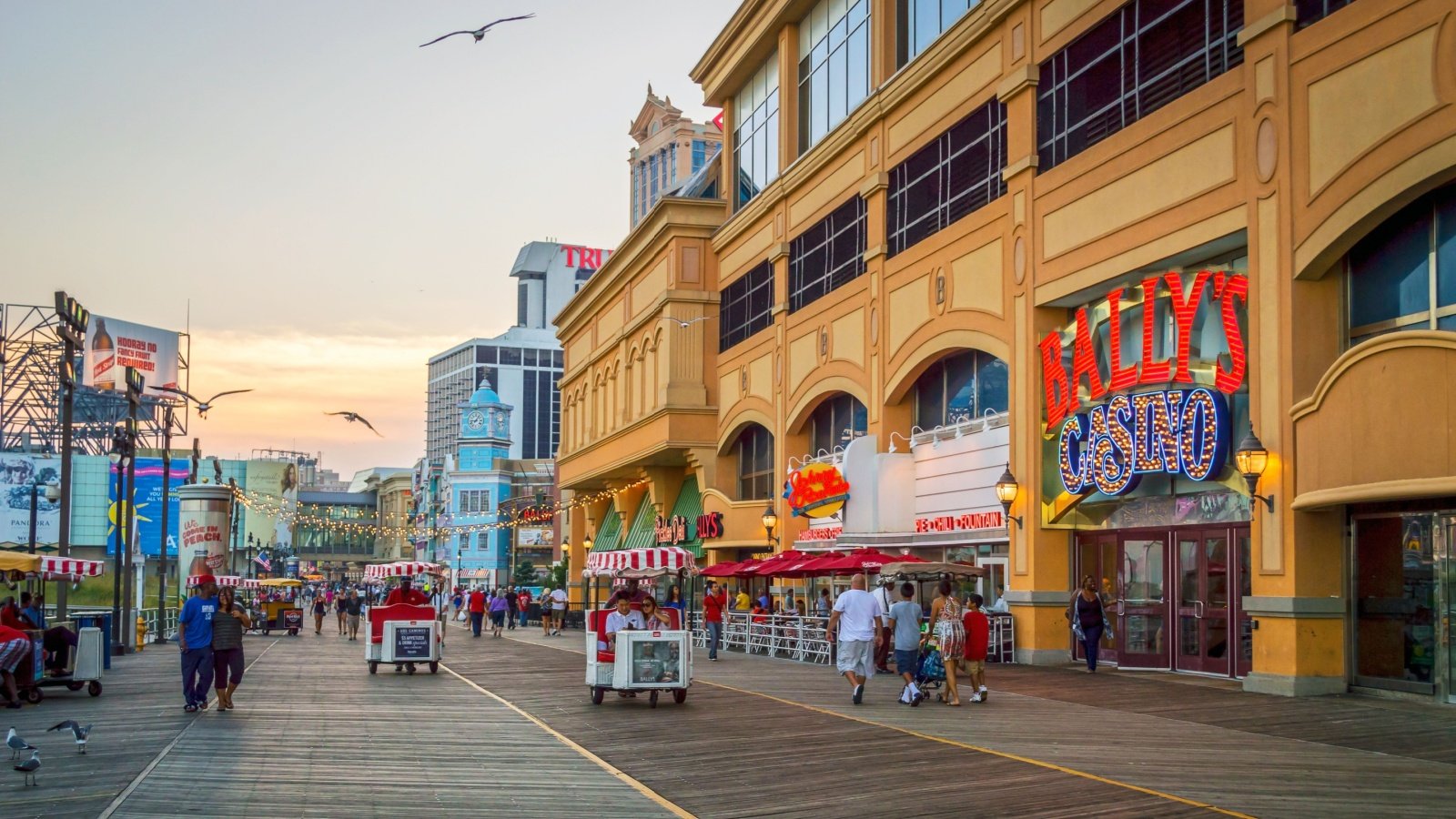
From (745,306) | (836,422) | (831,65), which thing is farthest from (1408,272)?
(745,306)

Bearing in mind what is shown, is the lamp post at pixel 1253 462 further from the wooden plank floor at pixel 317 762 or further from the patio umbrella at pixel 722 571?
the patio umbrella at pixel 722 571

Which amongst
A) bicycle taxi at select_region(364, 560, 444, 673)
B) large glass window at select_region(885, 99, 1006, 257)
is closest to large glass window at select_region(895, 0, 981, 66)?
large glass window at select_region(885, 99, 1006, 257)

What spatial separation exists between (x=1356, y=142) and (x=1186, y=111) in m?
4.26

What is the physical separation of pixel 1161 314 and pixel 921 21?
13.8 metres

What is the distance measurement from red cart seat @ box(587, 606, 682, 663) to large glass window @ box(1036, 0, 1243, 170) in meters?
11.4

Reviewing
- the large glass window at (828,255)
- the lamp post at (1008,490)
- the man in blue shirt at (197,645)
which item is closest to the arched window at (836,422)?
the large glass window at (828,255)

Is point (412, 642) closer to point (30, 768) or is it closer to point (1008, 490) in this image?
point (1008, 490)

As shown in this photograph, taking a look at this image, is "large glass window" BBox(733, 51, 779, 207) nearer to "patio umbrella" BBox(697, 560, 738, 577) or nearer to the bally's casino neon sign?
"patio umbrella" BBox(697, 560, 738, 577)

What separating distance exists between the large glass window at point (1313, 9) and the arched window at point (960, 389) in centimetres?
1113

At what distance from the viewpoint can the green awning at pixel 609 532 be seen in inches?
2601

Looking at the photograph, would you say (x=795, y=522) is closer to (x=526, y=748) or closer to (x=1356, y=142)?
(x=1356, y=142)

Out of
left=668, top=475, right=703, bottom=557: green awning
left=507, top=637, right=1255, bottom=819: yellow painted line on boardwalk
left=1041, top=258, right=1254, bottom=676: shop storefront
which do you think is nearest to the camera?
left=507, top=637, right=1255, bottom=819: yellow painted line on boardwalk

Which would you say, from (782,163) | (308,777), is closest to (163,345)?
(782,163)

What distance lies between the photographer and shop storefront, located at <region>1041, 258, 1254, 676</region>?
22.6 meters
